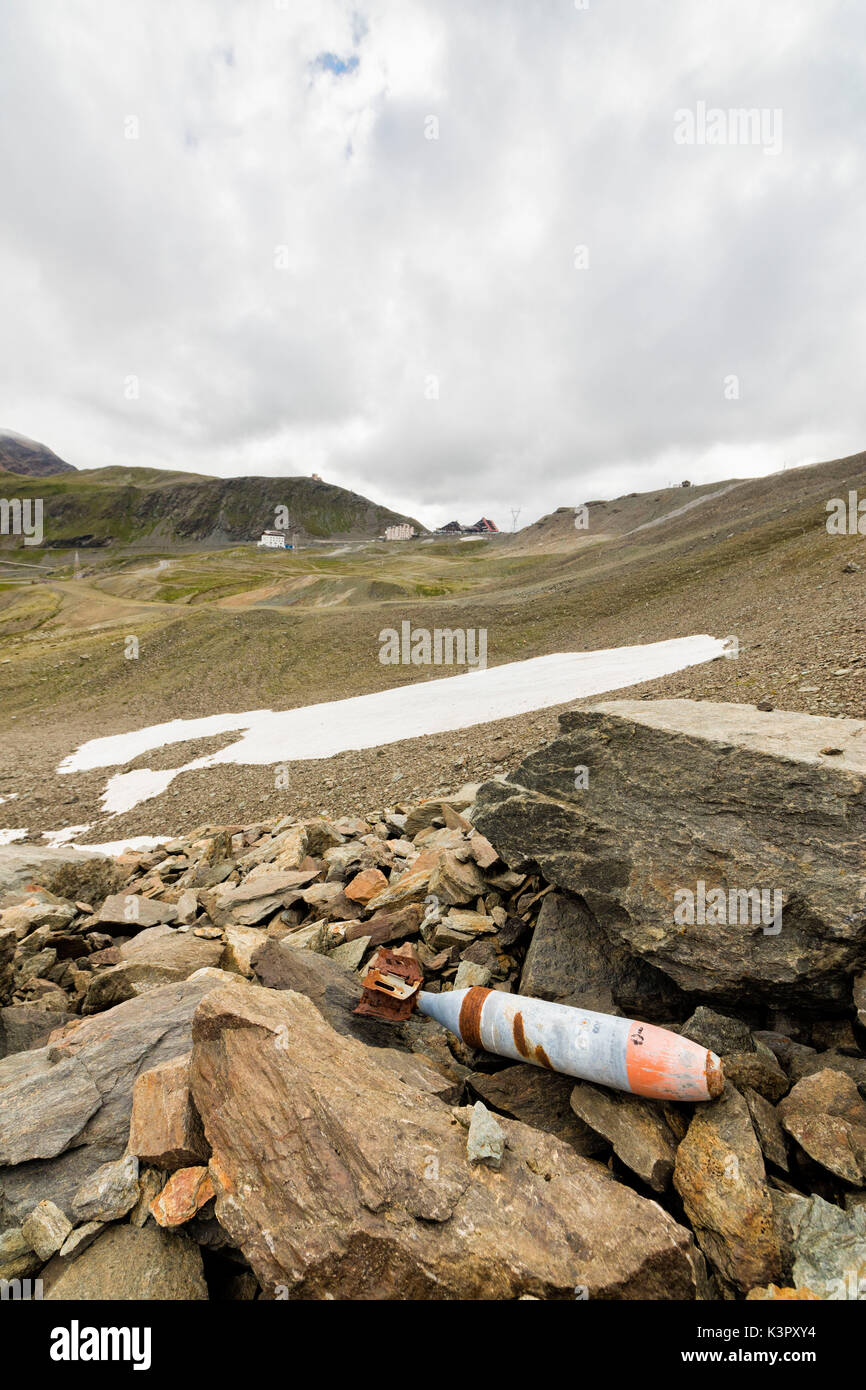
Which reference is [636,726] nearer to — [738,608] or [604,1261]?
[604,1261]

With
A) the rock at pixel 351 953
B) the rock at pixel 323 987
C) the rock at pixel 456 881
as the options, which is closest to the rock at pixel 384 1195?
the rock at pixel 323 987

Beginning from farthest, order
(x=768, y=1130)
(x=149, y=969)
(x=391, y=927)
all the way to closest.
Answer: (x=391, y=927), (x=149, y=969), (x=768, y=1130)

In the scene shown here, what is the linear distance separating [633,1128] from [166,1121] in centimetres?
419

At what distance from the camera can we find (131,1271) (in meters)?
4.25

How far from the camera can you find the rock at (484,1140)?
4590 millimetres

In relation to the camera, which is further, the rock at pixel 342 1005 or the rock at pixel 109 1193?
the rock at pixel 342 1005

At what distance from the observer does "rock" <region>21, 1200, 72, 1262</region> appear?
4.30 metres

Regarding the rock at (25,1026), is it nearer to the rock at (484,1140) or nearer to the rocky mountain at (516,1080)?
the rocky mountain at (516,1080)

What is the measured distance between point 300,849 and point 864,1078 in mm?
10841

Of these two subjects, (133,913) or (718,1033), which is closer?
(718,1033)

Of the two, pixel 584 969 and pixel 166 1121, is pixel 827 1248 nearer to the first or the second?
pixel 584 969

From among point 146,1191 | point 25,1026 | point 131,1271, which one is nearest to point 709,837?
point 146,1191

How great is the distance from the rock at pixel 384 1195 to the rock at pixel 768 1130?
1.02m

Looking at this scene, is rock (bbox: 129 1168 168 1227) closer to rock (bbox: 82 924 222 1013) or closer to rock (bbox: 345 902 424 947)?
rock (bbox: 82 924 222 1013)
